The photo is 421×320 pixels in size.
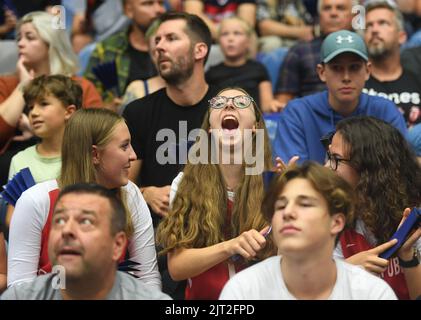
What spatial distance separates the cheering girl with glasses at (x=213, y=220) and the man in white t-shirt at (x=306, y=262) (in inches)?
17.6

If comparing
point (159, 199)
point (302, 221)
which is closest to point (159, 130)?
point (159, 199)

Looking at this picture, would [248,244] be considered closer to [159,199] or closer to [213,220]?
[213,220]

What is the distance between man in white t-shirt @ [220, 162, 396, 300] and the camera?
3436 mm

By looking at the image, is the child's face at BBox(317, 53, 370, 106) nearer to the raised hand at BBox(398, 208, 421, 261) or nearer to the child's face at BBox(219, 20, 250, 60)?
the raised hand at BBox(398, 208, 421, 261)

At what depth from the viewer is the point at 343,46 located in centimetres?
533

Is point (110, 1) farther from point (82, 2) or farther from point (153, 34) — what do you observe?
point (153, 34)

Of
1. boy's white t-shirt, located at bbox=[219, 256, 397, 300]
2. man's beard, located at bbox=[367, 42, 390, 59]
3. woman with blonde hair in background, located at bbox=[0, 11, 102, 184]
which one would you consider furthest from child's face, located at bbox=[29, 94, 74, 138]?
man's beard, located at bbox=[367, 42, 390, 59]

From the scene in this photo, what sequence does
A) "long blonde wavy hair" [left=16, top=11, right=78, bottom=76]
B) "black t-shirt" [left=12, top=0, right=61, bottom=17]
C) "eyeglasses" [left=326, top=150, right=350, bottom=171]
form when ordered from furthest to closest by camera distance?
"black t-shirt" [left=12, top=0, right=61, bottom=17] → "long blonde wavy hair" [left=16, top=11, right=78, bottom=76] → "eyeglasses" [left=326, top=150, right=350, bottom=171]

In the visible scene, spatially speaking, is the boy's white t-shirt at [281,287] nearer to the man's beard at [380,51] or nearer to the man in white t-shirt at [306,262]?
the man in white t-shirt at [306,262]

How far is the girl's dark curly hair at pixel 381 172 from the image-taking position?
4.21 m

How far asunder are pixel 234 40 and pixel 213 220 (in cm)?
299

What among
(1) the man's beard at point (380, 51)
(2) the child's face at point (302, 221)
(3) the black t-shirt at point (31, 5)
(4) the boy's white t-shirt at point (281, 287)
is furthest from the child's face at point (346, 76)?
(3) the black t-shirt at point (31, 5)

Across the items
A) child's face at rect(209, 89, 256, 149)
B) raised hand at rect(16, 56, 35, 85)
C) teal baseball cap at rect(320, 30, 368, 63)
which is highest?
raised hand at rect(16, 56, 35, 85)

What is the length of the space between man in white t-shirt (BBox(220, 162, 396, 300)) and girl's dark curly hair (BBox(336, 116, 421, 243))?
666 millimetres
